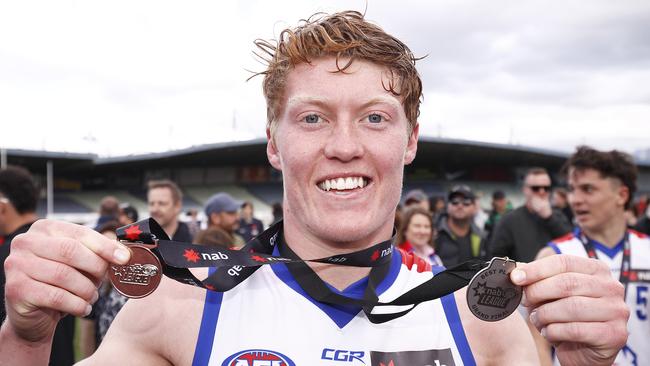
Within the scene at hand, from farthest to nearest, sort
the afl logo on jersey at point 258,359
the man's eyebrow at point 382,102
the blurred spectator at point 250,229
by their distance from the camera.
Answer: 1. the blurred spectator at point 250,229
2. the man's eyebrow at point 382,102
3. the afl logo on jersey at point 258,359

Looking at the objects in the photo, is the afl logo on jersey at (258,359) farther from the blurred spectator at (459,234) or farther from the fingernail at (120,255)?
the blurred spectator at (459,234)

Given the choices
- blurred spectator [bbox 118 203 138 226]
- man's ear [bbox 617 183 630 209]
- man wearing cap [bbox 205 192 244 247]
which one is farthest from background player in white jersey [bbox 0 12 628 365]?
blurred spectator [bbox 118 203 138 226]

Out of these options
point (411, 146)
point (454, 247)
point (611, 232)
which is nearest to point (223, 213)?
point (454, 247)

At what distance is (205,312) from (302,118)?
67 cm

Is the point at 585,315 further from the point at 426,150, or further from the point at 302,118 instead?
the point at 426,150

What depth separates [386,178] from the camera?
1723mm

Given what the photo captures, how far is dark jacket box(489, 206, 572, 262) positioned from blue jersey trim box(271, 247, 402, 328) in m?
3.51

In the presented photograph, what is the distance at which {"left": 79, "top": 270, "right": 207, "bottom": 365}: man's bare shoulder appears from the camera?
1.65m

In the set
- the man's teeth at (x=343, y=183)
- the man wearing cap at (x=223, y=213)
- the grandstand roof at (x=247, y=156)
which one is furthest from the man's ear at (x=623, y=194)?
the grandstand roof at (x=247, y=156)

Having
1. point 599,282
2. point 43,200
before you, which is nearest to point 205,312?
point 599,282

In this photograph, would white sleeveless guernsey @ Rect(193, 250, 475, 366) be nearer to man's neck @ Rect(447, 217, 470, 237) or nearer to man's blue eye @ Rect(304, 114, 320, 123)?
man's blue eye @ Rect(304, 114, 320, 123)

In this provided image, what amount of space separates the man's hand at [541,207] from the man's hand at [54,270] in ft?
Answer: 15.2

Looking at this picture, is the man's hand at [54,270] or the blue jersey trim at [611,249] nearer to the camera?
the man's hand at [54,270]

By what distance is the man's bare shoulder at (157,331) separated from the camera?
165 centimetres
